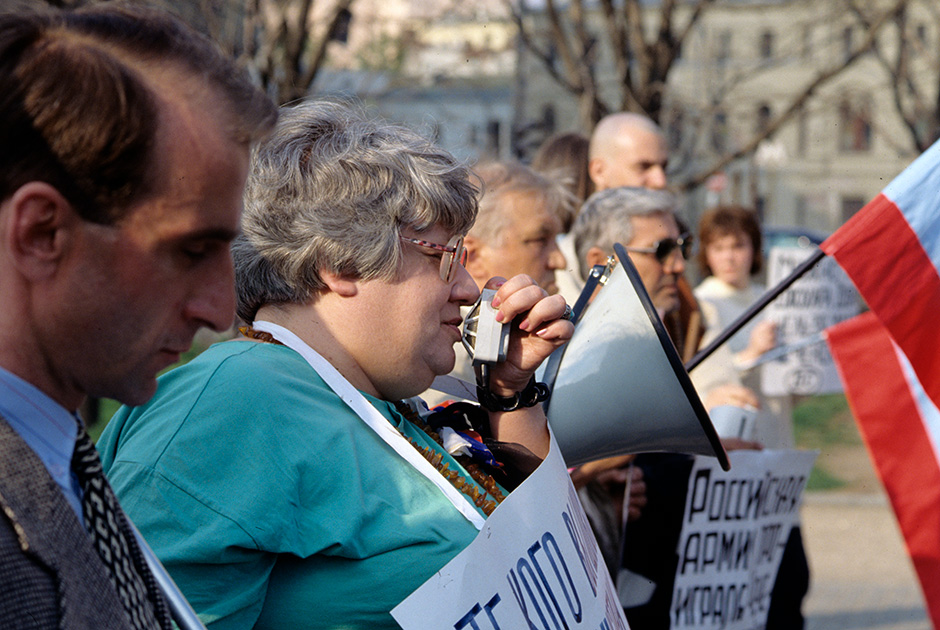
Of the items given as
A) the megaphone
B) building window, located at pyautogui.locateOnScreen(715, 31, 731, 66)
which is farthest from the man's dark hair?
building window, located at pyautogui.locateOnScreen(715, 31, 731, 66)

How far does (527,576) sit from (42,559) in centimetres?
90

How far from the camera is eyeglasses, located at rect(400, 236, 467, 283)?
192cm

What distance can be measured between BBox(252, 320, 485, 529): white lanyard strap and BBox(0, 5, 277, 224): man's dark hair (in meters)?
0.82

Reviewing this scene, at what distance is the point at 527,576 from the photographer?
1.70 meters

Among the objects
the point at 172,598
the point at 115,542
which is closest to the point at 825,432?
the point at 172,598

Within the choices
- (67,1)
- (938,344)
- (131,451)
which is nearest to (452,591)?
(131,451)

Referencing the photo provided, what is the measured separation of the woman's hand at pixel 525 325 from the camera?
206cm

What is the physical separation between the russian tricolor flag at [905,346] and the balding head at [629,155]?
1.28 metres

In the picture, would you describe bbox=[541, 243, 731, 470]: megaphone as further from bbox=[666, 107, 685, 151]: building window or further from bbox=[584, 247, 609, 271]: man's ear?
bbox=[666, 107, 685, 151]: building window

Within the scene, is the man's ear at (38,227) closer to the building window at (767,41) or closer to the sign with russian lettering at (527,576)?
the sign with russian lettering at (527,576)

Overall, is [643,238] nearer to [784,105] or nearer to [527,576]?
[527,576]

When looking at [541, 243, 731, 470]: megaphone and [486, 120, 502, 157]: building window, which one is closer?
[541, 243, 731, 470]: megaphone

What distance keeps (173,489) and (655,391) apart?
44.6 inches

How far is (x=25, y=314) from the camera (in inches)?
41.0
